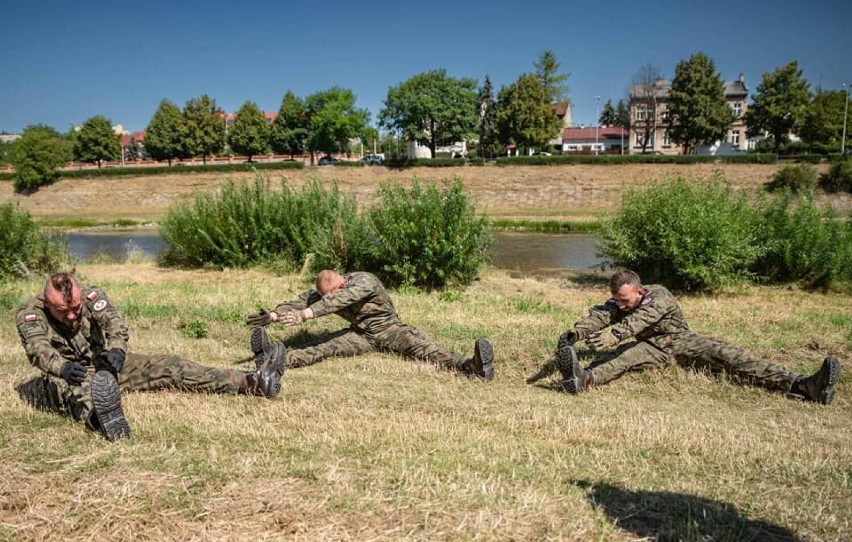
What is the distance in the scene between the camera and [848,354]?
29.8 ft

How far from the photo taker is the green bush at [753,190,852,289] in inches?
611

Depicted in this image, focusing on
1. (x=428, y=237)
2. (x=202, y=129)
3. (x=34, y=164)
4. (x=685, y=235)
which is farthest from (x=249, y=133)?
(x=685, y=235)

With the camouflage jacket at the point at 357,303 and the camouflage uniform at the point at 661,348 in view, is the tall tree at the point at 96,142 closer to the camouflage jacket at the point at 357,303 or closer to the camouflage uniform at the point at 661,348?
the camouflage jacket at the point at 357,303

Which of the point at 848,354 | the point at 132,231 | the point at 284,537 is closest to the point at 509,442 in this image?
the point at 284,537

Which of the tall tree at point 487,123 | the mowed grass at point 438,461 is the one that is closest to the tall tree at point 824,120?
the tall tree at point 487,123

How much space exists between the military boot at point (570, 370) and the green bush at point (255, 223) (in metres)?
11.3

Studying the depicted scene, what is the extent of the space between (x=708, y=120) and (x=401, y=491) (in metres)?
65.9

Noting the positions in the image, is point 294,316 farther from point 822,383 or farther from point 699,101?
point 699,101

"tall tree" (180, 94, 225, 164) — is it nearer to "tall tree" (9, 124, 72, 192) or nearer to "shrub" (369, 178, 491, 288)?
"tall tree" (9, 124, 72, 192)

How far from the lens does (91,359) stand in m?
7.05

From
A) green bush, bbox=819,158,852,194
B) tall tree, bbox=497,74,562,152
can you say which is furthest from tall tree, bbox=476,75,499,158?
green bush, bbox=819,158,852,194

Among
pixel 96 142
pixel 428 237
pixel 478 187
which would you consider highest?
pixel 96 142

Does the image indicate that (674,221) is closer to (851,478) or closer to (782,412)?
(782,412)

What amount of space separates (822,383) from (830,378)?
17cm
